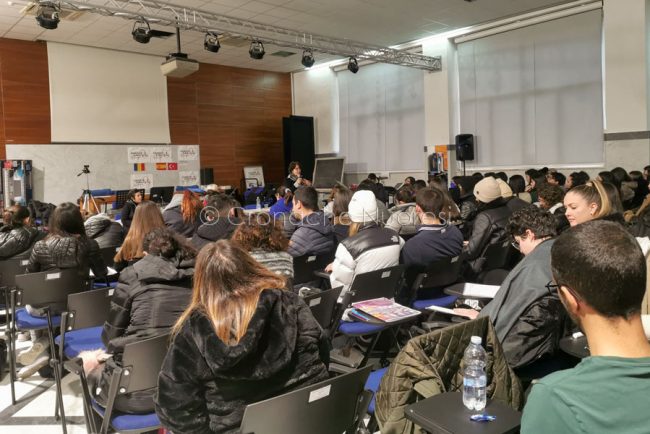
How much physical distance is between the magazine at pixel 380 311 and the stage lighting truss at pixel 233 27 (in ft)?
19.9

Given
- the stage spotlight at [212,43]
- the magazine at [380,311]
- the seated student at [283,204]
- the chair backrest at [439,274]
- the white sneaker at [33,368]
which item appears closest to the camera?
the magazine at [380,311]

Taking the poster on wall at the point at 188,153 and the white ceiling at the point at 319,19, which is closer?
the white ceiling at the point at 319,19

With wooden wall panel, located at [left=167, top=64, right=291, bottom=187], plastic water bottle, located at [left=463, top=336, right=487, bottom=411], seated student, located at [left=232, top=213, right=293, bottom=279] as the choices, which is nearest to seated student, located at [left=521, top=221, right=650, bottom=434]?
plastic water bottle, located at [left=463, top=336, right=487, bottom=411]

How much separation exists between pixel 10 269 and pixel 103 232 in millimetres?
1019

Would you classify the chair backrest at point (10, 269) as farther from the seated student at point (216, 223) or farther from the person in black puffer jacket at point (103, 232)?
the seated student at point (216, 223)

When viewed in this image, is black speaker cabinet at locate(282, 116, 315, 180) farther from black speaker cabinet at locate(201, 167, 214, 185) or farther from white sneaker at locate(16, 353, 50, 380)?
white sneaker at locate(16, 353, 50, 380)

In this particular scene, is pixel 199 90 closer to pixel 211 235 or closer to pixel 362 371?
pixel 211 235

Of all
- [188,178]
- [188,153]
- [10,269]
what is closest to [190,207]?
[10,269]

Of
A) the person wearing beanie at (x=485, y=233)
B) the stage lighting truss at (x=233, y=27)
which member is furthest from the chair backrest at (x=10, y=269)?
the stage lighting truss at (x=233, y=27)

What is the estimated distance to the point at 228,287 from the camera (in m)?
1.69

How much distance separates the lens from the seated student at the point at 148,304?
2.32 metres

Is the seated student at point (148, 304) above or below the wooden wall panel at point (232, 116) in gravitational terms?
below

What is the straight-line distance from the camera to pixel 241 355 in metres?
1.49

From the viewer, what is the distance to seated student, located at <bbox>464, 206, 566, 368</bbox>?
2.03m
